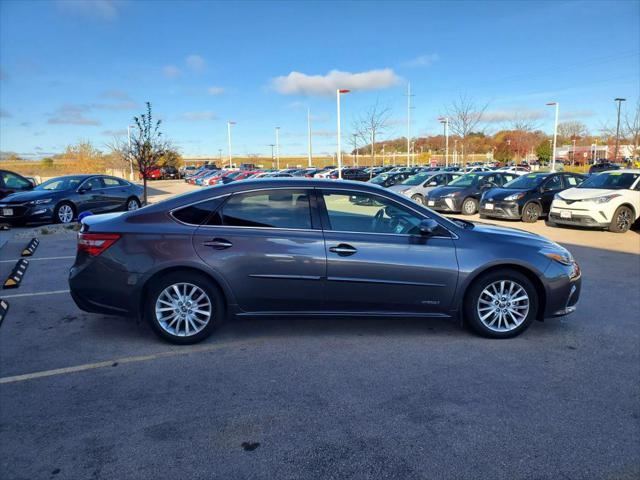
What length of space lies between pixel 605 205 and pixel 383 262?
9.77 m

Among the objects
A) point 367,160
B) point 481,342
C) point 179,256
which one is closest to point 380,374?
point 481,342

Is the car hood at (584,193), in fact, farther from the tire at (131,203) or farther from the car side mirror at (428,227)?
the tire at (131,203)

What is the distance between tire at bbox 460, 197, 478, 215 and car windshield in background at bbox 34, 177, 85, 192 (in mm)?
12359

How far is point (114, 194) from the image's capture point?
1530cm

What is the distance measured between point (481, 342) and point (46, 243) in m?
9.75

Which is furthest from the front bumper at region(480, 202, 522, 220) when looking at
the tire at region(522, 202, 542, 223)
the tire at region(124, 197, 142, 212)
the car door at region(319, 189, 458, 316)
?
the tire at region(124, 197, 142, 212)

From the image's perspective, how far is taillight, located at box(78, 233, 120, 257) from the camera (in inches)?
175

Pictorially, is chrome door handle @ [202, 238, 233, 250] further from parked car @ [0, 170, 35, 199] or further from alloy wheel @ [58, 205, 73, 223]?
parked car @ [0, 170, 35, 199]

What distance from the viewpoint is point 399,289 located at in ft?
14.7

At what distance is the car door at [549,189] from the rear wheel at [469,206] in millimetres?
2437

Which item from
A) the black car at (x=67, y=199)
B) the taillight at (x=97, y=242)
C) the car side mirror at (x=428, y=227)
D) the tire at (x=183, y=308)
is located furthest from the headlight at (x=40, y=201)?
the car side mirror at (x=428, y=227)

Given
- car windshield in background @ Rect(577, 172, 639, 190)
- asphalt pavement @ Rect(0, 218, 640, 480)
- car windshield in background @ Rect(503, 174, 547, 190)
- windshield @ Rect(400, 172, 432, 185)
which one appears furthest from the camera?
windshield @ Rect(400, 172, 432, 185)

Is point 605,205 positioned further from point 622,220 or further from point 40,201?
point 40,201

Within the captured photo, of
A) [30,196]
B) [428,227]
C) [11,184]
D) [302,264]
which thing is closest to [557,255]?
[428,227]
